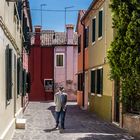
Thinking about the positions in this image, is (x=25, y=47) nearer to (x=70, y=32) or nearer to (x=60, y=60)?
(x=60, y=60)

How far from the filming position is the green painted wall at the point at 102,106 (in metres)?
22.1

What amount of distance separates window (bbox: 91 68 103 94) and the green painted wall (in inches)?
16.3

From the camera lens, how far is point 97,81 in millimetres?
26094

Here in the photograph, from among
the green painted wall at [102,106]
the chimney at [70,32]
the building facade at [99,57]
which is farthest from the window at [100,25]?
the chimney at [70,32]

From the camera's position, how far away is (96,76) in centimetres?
2667

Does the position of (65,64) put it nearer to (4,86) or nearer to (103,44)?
(103,44)

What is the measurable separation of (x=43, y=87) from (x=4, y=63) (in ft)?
127

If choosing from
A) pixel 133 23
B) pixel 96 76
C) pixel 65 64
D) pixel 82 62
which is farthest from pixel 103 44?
pixel 65 64

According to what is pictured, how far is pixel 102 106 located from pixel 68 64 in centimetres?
2648

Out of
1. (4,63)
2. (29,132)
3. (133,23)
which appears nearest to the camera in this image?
(4,63)

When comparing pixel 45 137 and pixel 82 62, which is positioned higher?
pixel 82 62

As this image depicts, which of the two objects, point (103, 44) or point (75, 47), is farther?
point (75, 47)

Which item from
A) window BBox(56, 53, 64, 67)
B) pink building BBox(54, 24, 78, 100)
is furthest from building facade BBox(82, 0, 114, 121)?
window BBox(56, 53, 64, 67)

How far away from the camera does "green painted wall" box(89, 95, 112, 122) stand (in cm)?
2209
